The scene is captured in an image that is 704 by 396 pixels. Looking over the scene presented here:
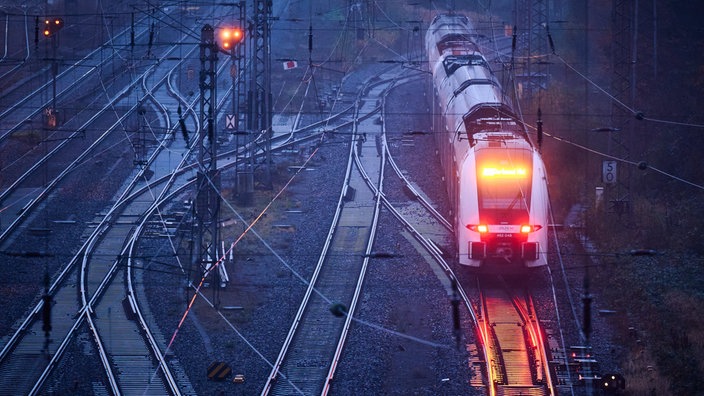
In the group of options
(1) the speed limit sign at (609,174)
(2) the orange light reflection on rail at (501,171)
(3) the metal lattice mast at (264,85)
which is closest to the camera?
(2) the orange light reflection on rail at (501,171)

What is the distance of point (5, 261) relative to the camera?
1712 cm

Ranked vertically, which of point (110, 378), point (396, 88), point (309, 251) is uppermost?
point (396, 88)

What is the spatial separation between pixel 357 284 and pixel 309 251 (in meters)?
2.03

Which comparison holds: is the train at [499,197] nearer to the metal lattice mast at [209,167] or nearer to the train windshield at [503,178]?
the train windshield at [503,178]

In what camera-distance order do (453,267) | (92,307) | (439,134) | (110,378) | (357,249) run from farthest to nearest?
(439,134) → (357,249) → (453,267) → (92,307) → (110,378)

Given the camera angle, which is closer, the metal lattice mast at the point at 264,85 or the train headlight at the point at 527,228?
the train headlight at the point at 527,228

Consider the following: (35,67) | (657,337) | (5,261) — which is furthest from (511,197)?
(35,67)

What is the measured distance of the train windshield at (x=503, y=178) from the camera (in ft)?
50.1

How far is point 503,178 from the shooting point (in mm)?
15445

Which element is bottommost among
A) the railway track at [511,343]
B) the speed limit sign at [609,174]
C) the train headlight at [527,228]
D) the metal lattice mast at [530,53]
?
the railway track at [511,343]

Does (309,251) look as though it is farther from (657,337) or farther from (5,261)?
(657,337)

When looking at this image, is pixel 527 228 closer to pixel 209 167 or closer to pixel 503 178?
pixel 503 178

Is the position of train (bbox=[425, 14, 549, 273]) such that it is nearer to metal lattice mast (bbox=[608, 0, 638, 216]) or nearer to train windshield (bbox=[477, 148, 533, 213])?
train windshield (bbox=[477, 148, 533, 213])

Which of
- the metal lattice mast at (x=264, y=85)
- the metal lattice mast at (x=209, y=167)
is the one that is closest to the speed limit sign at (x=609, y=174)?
the metal lattice mast at (x=264, y=85)
